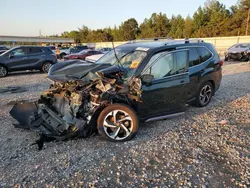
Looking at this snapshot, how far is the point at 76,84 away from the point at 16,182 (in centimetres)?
173

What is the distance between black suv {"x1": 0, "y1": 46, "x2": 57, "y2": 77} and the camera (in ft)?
36.6

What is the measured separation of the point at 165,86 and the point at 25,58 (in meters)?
10.1

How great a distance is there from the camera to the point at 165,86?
4.05m

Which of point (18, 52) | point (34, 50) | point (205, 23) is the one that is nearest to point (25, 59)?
point (18, 52)

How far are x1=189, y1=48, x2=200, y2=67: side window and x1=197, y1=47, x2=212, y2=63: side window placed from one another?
0.56 ft

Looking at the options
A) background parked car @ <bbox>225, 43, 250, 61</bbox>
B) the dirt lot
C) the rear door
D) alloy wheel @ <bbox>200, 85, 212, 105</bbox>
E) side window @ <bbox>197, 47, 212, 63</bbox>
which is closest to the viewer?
the dirt lot

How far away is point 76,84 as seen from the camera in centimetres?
361

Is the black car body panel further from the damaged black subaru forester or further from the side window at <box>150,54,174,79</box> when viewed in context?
the side window at <box>150,54,174,79</box>

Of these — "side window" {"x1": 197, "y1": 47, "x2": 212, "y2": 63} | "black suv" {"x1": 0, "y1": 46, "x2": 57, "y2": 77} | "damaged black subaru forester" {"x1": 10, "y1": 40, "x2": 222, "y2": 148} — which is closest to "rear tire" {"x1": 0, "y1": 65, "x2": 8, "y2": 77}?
"black suv" {"x1": 0, "y1": 46, "x2": 57, "y2": 77}

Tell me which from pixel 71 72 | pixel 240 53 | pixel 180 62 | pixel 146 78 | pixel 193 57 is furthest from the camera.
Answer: pixel 240 53

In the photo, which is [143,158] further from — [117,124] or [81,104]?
[81,104]

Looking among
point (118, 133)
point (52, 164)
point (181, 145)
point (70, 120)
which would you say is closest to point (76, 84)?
point (70, 120)

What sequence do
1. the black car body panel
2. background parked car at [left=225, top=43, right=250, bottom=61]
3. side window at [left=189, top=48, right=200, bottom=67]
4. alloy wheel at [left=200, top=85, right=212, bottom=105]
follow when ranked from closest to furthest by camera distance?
side window at [left=189, top=48, right=200, bottom=67]
alloy wheel at [left=200, top=85, right=212, bottom=105]
the black car body panel
background parked car at [left=225, top=43, right=250, bottom=61]

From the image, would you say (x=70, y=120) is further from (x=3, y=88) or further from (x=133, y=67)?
(x=3, y=88)
